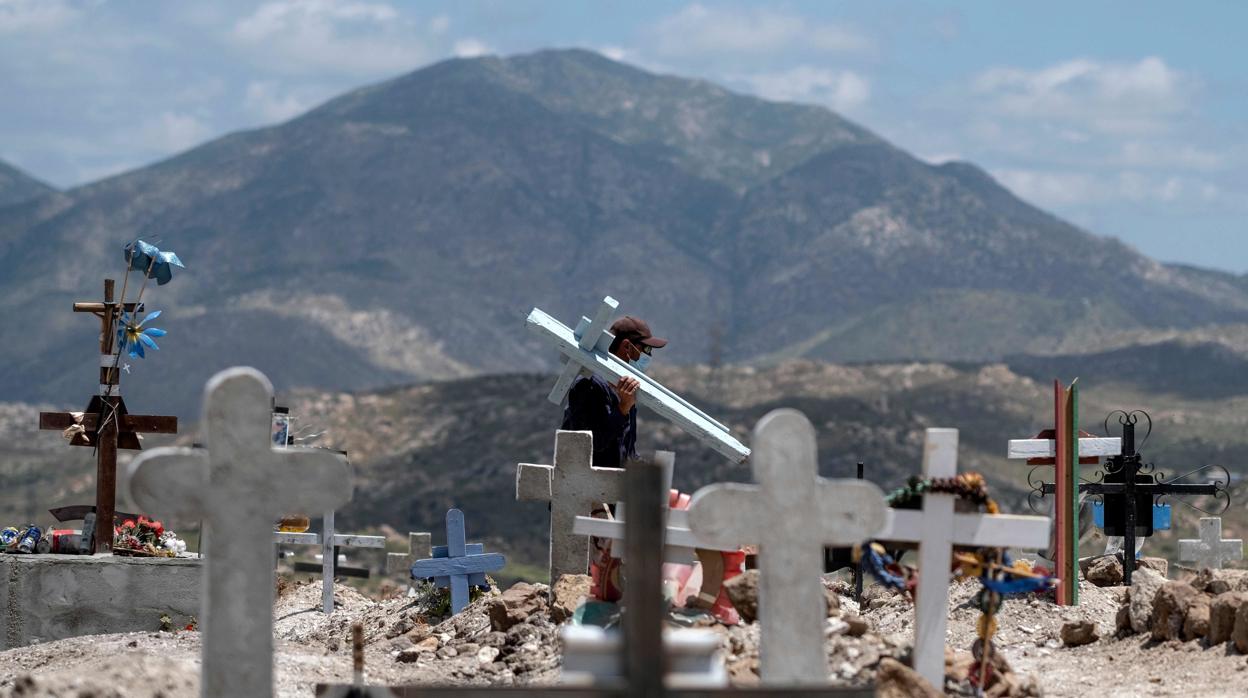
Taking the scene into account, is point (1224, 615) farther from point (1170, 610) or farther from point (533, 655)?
point (533, 655)

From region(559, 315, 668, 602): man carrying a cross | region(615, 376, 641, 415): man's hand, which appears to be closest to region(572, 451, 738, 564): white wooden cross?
region(559, 315, 668, 602): man carrying a cross

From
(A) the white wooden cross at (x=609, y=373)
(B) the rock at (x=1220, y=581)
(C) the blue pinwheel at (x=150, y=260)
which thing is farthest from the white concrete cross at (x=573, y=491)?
(C) the blue pinwheel at (x=150, y=260)

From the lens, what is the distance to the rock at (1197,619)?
35.1 ft

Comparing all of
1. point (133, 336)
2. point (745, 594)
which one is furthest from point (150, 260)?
point (745, 594)

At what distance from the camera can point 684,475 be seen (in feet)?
236

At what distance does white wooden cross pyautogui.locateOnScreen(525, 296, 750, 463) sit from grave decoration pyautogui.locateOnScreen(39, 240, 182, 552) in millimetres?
3815

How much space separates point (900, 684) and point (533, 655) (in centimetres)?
295

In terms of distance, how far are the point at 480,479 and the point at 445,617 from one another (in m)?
63.0

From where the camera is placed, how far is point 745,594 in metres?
10.4

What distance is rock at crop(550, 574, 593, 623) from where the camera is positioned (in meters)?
11.3

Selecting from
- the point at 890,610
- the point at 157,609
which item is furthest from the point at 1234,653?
the point at 157,609

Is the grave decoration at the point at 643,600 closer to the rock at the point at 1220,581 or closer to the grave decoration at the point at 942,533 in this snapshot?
the grave decoration at the point at 942,533

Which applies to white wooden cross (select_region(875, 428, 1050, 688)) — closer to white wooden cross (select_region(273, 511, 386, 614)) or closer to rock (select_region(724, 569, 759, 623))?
rock (select_region(724, 569, 759, 623))

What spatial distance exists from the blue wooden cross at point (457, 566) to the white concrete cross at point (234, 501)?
6.50 m
